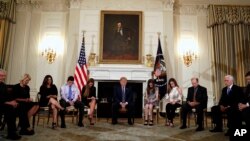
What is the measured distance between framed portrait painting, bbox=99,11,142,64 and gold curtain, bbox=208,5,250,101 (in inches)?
102

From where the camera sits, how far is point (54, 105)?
5.59 m

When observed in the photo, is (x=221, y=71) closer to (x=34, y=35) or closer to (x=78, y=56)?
(x=78, y=56)

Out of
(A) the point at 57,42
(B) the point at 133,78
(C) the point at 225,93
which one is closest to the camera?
Answer: (C) the point at 225,93

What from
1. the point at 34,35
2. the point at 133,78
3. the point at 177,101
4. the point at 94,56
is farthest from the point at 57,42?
the point at 177,101

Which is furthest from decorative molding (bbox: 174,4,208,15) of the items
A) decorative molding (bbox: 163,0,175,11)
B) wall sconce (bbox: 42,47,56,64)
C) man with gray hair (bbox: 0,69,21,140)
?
man with gray hair (bbox: 0,69,21,140)

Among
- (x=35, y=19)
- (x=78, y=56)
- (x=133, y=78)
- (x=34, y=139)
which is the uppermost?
(x=35, y=19)

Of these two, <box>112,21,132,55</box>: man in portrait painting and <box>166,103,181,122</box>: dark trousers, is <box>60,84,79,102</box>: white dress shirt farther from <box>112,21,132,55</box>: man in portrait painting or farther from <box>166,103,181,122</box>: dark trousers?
<box>112,21,132,55</box>: man in portrait painting

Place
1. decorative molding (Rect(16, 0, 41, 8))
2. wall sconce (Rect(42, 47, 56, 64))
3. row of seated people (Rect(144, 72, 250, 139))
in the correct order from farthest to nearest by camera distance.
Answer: decorative molding (Rect(16, 0, 41, 8)) → wall sconce (Rect(42, 47, 56, 64)) → row of seated people (Rect(144, 72, 250, 139))

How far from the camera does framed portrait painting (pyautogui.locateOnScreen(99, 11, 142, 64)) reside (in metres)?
8.73

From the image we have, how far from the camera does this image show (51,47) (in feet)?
29.5

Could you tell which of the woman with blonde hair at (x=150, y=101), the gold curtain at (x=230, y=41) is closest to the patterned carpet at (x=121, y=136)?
the woman with blonde hair at (x=150, y=101)

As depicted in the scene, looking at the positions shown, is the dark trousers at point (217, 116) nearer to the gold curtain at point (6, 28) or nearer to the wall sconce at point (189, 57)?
the wall sconce at point (189, 57)

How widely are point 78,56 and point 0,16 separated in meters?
2.93

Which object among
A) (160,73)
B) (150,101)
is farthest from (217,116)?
(160,73)
